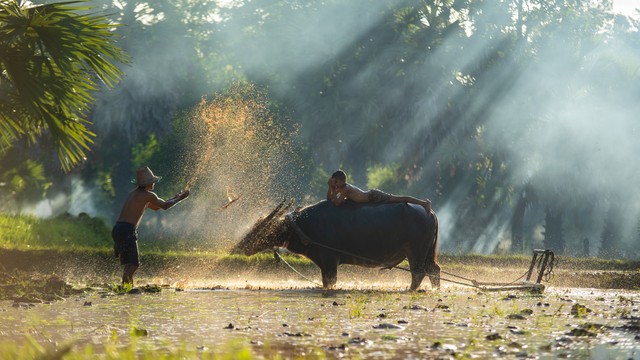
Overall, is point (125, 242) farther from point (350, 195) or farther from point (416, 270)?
point (416, 270)

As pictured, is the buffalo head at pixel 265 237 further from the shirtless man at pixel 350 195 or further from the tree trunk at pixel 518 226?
the tree trunk at pixel 518 226

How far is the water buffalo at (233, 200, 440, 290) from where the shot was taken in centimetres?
1602

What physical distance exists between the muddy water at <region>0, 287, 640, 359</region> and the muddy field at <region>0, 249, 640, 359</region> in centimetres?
1

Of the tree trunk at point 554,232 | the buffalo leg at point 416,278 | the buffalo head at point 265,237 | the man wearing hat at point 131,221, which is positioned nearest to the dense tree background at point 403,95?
the tree trunk at point 554,232

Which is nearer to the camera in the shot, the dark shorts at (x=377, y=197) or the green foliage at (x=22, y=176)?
the dark shorts at (x=377, y=197)

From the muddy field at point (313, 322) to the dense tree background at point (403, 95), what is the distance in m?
25.5

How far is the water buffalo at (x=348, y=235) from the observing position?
16.0 m

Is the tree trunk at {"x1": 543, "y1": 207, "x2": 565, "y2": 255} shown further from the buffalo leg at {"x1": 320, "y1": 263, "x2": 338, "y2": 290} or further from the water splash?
the buffalo leg at {"x1": 320, "y1": 263, "x2": 338, "y2": 290}

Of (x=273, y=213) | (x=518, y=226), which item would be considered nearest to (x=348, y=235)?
(x=273, y=213)

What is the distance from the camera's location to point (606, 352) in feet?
29.1

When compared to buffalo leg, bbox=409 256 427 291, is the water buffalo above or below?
above

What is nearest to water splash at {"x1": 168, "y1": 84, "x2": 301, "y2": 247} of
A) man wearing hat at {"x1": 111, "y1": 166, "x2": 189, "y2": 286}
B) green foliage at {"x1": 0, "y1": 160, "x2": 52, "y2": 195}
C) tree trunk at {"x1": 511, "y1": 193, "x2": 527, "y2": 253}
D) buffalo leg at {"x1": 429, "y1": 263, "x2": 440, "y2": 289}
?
green foliage at {"x1": 0, "y1": 160, "x2": 52, "y2": 195}

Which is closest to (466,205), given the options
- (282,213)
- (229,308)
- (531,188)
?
(531,188)

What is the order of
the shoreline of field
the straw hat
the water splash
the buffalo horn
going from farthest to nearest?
the water splash
the shoreline of field
the buffalo horn
the straw hat
